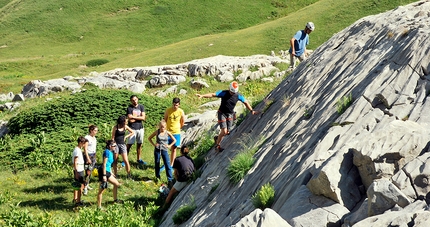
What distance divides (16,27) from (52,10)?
800 cm

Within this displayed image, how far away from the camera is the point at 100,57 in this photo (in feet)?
250

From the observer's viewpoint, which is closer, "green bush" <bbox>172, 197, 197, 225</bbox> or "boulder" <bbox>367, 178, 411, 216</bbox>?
"boulder" <bbox>367, 178, 411, 216</bbox>

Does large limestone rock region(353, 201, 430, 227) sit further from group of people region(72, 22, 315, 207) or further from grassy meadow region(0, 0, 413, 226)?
group of people region(72, 22, 315, 207)

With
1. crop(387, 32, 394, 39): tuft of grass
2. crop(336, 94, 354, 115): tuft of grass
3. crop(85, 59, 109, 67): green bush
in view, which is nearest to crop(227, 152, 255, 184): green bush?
crop(336, 94, 354, 115): tuft of grass

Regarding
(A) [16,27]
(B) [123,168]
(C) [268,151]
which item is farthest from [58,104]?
(A) [16,27]

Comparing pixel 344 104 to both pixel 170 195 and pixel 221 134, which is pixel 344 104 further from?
pixel 170 195

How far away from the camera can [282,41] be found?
5331 cm

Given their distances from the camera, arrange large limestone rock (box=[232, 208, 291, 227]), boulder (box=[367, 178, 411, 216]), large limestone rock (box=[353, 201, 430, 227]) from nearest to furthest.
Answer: large limestone rock (box=[353, 201, 430, 227]), boulder (box=[367, 178, 411, 216]), large limestone rock (box=[232, 208, 291, 227])

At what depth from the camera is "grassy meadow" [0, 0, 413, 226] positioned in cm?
1953

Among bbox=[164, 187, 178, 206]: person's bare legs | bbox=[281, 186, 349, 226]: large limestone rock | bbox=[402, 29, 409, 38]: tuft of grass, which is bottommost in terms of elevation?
bbox=[164, 187, 178, 206]: person's bare legs

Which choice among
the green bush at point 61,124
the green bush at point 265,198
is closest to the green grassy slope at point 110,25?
the green bush at point 61,124

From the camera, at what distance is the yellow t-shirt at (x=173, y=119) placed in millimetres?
20703

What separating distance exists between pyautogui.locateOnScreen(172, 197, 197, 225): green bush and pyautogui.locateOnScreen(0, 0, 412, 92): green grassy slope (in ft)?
142

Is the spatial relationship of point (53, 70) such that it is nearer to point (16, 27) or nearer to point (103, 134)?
point (16, 27)
